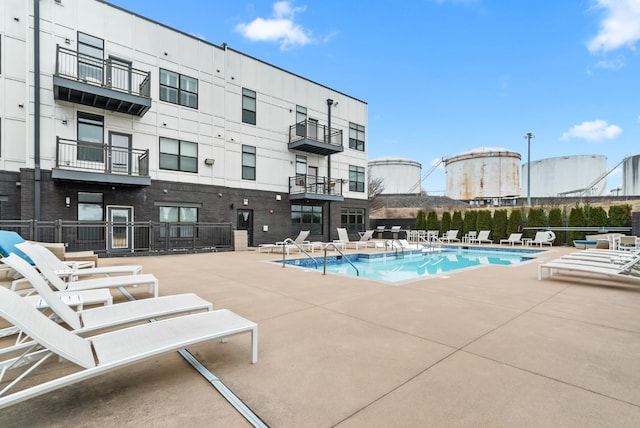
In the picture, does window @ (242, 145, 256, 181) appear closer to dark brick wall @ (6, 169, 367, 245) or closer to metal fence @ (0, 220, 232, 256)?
dark brick wall @ (6, 169, 367, 245)

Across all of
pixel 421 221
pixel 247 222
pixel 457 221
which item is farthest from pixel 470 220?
pixel 247 222

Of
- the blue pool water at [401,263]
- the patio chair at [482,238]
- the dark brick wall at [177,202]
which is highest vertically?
the dark brick wall at [177,202]

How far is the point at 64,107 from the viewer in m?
12.1

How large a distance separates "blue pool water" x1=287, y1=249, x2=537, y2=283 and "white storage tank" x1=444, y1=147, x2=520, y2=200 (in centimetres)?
1774

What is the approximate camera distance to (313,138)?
20047 mm

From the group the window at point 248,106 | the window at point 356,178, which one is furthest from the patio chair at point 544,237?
the window at point 248,106

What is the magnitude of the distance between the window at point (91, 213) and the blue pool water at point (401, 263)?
7.73 metres

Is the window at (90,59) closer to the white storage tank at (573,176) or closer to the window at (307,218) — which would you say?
the window at (307,218)

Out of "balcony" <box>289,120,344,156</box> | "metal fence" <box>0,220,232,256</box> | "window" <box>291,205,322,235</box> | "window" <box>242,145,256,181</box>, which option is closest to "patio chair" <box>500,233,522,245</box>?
"window" <box>291,205,322,235</box>

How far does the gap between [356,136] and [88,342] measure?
22.3 meters

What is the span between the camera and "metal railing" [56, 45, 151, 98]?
39.1 feet

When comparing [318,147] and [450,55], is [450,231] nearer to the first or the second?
[318,147]

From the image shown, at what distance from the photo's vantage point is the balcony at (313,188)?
60.5 ft

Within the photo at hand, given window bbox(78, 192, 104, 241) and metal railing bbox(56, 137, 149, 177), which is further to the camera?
window bbox(78, 192, 104, 241)
